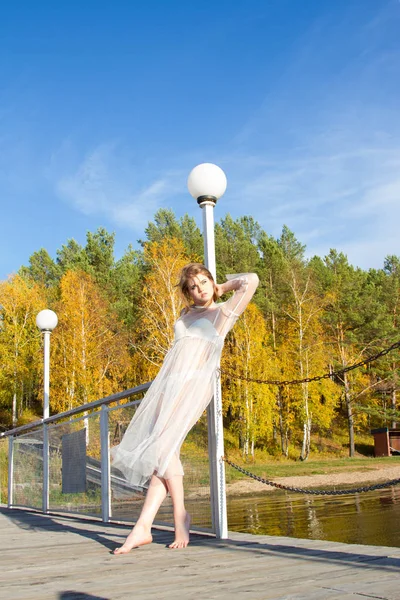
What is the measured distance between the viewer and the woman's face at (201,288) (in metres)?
3.50

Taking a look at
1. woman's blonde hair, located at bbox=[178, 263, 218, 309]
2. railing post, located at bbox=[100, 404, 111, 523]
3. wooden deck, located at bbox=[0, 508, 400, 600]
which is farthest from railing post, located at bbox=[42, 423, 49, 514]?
woman's blonde hair, located at bbox=[178, 263, 218, 309]

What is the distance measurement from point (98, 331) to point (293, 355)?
9546mm

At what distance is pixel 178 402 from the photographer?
328 cm

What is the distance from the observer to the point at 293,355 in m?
28.6

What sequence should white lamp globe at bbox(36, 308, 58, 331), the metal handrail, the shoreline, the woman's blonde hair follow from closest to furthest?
1. the woman's blonde hair
2. the metal handrail
3. white lamp globe at bbox(36, 308, 58, 331)
4. the shoreline

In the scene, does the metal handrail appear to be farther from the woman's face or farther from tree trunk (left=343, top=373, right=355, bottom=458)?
tree trunk (left=343, top=373, right=355, bottom=458)

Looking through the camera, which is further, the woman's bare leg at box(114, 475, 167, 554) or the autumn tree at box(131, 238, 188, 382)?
the autumn tree at box(131, 238, 188, 382)

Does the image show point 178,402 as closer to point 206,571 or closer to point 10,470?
point 206,571

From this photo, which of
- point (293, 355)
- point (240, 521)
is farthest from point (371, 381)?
point (240, 521)

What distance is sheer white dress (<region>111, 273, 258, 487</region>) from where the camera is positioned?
3162 mm

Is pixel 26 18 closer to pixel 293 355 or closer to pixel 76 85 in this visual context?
pixel 76 85

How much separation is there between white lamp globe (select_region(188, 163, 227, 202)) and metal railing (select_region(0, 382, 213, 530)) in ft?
4.79

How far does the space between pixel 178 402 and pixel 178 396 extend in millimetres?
33

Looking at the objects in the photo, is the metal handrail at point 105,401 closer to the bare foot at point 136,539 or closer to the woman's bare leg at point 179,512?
the woman's bare leg at point 179,512
